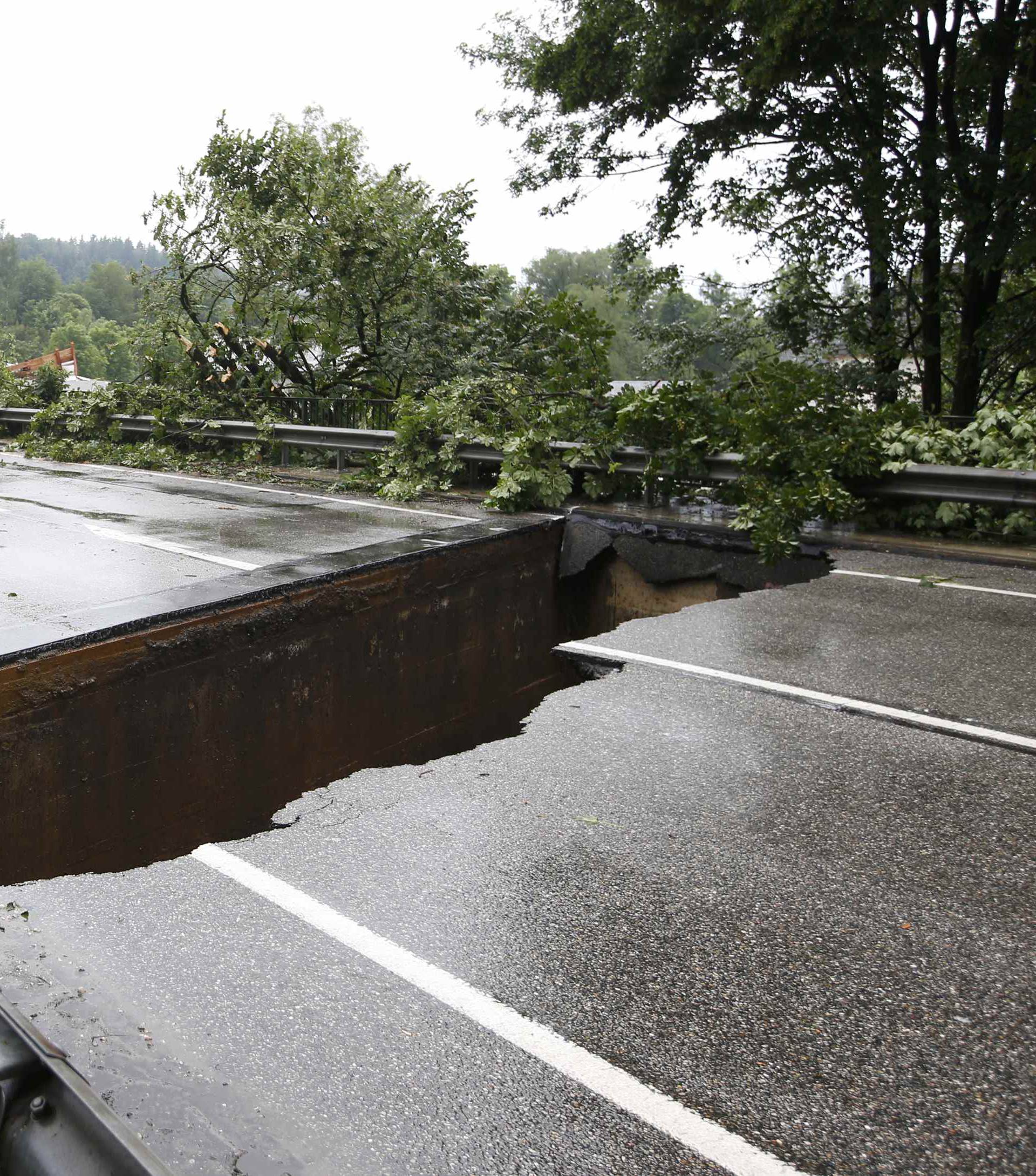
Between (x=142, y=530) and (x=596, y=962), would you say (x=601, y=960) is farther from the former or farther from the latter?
(x=142, y=530)

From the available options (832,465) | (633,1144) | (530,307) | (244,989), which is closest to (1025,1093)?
(633,1144)

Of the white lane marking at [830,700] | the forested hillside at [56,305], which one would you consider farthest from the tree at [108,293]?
the white lane marking at [830,700]

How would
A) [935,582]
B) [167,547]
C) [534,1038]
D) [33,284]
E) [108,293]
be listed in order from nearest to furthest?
[534,1038], [935,582], [167,547], [33,284], [108,293]

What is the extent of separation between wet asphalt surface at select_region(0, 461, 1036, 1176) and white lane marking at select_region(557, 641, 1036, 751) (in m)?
0.11

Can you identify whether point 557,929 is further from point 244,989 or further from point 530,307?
point 530,307

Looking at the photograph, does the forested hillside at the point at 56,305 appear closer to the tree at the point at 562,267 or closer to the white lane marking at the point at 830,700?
the tree at the point at 562,267

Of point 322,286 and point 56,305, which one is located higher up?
point 56,305

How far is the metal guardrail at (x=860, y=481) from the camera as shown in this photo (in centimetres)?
814

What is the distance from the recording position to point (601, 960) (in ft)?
9.57

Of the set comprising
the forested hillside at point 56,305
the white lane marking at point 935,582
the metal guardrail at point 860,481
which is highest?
the forested hillside at point 56,305

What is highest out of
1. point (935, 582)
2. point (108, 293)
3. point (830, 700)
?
point (108, 293)

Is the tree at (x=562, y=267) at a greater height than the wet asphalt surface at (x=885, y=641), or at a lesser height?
greater

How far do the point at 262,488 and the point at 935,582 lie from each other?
8.73m

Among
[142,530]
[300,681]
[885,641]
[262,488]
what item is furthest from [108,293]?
[885,641]
